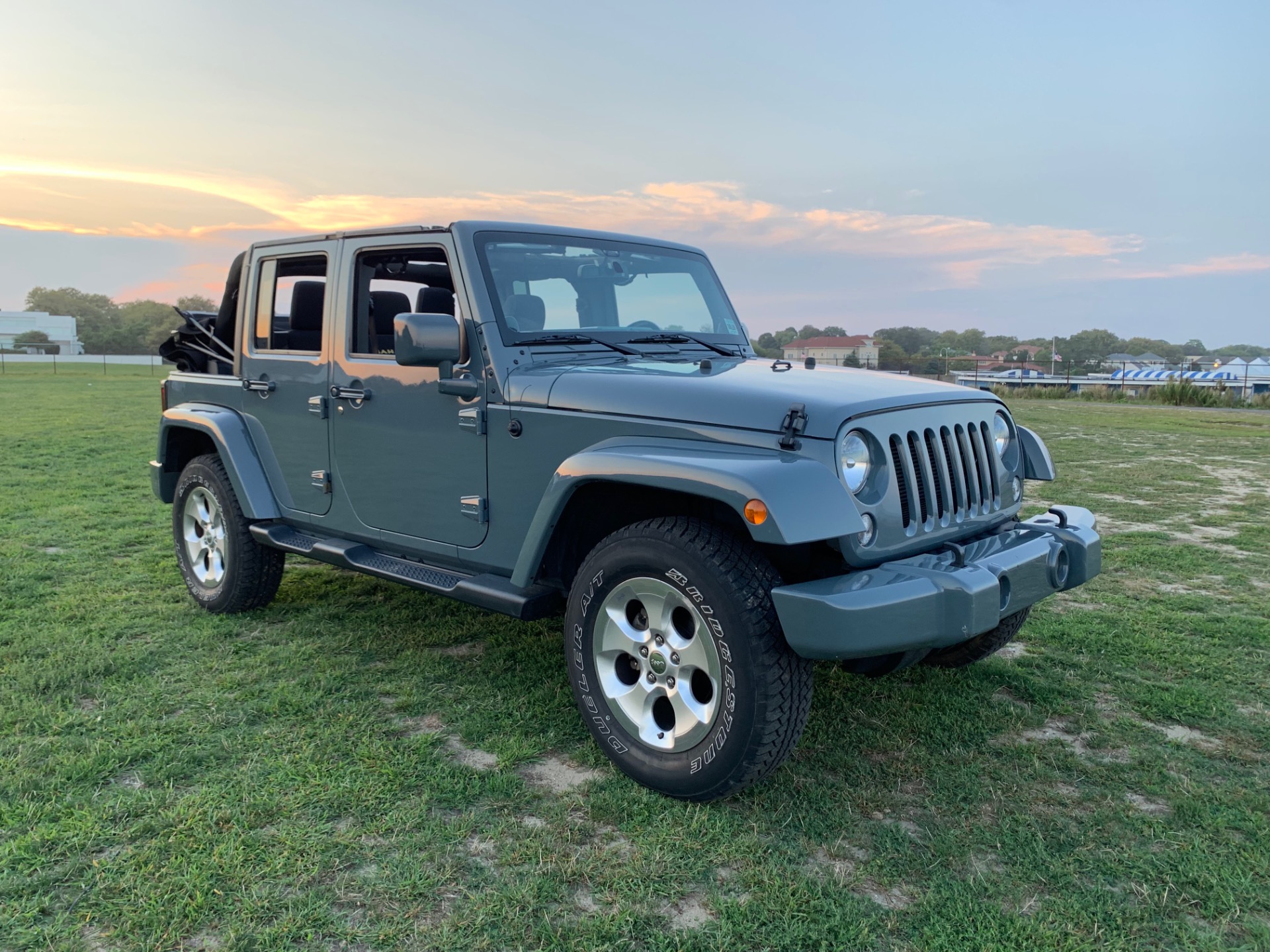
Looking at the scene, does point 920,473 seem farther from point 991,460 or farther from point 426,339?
point 426,339

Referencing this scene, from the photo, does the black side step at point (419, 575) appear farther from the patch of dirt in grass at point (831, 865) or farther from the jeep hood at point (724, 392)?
the patch of dirt in grass at point (831, 865)

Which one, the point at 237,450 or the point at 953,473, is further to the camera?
the point at 237,450

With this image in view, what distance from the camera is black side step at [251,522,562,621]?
3553 mm

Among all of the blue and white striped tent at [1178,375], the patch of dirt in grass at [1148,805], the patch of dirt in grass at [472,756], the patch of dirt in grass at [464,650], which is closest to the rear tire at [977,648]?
the patch of dirt in grass at [1148,805]

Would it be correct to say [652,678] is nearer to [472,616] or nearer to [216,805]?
[216,805]

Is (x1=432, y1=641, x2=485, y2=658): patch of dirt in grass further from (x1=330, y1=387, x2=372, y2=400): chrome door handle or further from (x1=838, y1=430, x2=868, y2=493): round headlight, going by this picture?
(x1=838, y1=430, x2=868, y2=493): round headlight

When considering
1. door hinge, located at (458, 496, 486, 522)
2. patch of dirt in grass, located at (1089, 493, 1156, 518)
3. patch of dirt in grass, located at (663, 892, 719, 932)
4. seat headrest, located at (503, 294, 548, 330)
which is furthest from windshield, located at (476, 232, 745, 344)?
patch of dirt in grass, located at (1089, 493, 1156, 518)

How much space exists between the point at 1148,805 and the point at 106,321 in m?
101

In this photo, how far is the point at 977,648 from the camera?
4207mm

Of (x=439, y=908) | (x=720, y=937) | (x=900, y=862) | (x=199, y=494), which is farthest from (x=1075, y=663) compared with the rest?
(x=199, y=494)

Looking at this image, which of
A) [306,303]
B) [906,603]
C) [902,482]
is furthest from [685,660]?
[306,303]

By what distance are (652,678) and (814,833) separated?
728 millimetres

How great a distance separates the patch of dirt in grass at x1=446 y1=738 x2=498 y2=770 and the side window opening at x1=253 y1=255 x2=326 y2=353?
2.23 m

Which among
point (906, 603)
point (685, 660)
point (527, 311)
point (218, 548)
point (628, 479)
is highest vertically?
point (527, 311)
